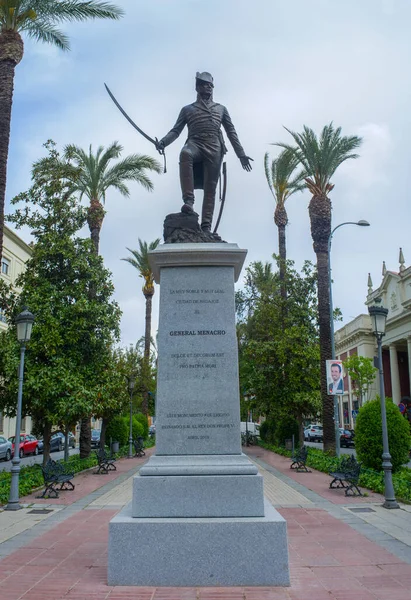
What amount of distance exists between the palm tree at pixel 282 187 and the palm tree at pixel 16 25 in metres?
13.2

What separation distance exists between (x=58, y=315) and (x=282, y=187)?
1643cm

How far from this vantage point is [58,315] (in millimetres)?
16594

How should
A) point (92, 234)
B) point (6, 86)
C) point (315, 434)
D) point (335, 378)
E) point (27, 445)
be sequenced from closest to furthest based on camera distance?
point (6, 86) < point (335, 378) < point (92, 234) < point (27, 445) < point (315, 434)

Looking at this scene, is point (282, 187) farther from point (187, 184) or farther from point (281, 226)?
point (187, 184)

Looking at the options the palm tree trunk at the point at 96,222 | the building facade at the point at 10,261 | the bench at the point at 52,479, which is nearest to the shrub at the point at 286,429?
the palm tree trunk at the point at 96,222

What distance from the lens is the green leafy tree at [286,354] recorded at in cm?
2519

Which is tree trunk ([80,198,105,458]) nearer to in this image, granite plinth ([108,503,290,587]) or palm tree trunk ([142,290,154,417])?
palm tree trunk ([142,290,154,417])

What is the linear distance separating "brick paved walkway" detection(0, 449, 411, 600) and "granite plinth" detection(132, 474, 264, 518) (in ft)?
2.25

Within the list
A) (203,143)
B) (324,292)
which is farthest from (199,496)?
(324,292)

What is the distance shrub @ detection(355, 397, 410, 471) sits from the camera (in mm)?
14742

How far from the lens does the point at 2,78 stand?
48.7 ft

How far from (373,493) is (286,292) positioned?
1612cm

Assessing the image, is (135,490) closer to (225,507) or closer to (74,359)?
(225,507)

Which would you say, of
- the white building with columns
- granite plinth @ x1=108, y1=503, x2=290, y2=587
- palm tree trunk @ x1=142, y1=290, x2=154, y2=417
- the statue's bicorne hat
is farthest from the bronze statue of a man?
the white building with columns
